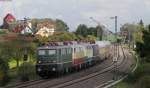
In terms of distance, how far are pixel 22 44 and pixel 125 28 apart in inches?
5893

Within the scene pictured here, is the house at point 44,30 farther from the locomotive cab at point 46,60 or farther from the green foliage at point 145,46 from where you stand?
the locomotive cab at point 46,60

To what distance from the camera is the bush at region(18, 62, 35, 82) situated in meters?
45.8

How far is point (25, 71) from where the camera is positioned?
46.8 metres

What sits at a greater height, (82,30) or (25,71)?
(82,30)

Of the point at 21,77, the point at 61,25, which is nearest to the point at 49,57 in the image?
the point at 21,77

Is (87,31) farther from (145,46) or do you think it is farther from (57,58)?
(57,58)

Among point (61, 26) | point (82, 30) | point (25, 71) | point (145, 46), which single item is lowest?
point (25, 71)

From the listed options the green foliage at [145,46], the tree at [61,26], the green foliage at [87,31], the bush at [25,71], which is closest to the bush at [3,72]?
the bush at [25,71]

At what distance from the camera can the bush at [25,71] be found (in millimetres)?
45775

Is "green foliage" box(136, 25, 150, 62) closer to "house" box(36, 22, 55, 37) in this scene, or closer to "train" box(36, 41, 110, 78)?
"train" box(36, 41, 110, 78)

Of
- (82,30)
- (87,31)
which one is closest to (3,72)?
(82,30)

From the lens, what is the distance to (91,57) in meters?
67.3

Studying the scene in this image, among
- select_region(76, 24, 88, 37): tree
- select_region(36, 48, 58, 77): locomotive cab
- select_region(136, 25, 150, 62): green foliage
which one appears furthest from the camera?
select_region(76, 24, 88, 37): tree

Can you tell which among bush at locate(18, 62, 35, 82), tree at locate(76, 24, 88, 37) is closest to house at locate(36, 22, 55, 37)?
tree at locate(76, 24, 88, 37)
